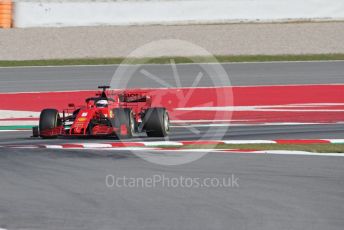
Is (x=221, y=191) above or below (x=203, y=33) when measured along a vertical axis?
below

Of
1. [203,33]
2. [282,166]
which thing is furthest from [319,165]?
[203,33]

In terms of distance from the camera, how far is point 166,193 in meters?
9.31

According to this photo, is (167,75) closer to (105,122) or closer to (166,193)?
(105,122)

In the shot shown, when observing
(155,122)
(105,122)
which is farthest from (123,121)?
(155,122)

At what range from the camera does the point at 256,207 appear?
845cm

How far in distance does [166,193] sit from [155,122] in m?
5.87

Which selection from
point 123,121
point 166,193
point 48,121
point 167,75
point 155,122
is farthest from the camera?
point 167,75

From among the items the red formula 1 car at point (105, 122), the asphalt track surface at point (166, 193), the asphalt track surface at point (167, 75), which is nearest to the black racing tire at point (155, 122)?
the red formula 1 car at point (105, 122)

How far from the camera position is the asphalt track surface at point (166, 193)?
7.89 metres

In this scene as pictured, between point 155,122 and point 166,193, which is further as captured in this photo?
point 155,122

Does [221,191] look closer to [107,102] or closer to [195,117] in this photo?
[107,102]

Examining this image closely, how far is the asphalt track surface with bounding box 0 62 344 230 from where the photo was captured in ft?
25.9

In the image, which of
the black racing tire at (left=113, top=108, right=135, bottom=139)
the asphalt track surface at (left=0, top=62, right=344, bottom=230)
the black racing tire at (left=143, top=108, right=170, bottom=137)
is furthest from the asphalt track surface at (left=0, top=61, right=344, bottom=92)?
the asphalt track surface at (left=0, top=62, right=344, bottom=230)

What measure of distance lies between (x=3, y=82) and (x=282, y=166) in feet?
56.7
